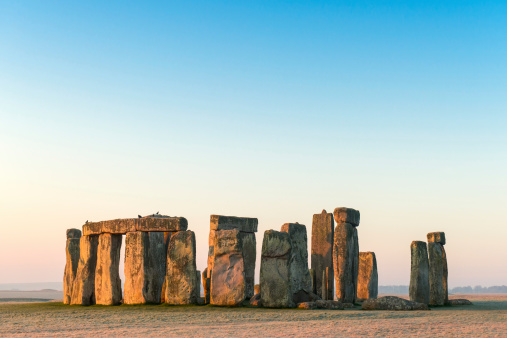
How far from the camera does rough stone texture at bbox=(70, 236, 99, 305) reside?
1838 cm

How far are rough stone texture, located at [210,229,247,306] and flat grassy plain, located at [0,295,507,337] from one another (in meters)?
0.69

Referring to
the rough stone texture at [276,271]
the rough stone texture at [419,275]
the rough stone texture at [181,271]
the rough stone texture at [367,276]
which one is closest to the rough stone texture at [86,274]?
the rough stone texture at [181,271]

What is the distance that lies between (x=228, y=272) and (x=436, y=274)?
7.49 metres

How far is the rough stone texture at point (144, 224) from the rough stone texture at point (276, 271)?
2.86m

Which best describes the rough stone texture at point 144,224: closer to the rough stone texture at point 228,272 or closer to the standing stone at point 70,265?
the rough stone texture at point 228,272

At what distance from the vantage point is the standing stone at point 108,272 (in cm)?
1759

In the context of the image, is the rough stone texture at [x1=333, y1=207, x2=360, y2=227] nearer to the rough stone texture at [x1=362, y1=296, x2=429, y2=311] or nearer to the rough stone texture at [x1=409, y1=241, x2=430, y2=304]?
the rough stone texture at [x1=409, y1=241, x2=430, y2=304]

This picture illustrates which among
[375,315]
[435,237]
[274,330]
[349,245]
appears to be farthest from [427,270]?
[274,330]

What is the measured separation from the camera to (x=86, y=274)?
60.7 feet

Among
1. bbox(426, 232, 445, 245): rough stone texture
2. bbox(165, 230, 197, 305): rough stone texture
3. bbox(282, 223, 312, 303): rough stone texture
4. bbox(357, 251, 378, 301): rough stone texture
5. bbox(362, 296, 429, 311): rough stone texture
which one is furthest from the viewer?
bbox(357, 251, 378, 301): rough stone texture

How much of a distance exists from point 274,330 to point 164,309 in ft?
17.5

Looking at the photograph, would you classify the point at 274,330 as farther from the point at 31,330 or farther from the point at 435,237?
the point at 435,237

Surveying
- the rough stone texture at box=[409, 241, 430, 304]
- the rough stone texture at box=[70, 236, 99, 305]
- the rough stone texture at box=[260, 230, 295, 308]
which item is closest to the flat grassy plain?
the rough stone texture at box=[260, 230, 295, 308]

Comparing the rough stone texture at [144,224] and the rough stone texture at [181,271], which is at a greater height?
the rough stone texture at [144,224]
